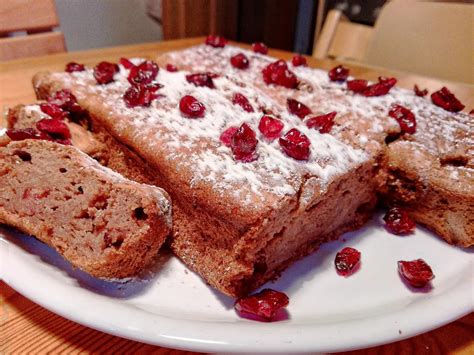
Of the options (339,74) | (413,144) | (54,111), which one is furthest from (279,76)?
(54,111)

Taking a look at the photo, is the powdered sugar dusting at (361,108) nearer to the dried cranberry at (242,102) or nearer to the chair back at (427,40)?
the dried cranberry at (242,102)

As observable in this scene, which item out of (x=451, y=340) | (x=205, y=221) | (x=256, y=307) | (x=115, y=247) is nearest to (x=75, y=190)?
(x=115, y=247)

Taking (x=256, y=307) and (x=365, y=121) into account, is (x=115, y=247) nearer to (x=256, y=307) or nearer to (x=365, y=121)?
(x=256, y=307)

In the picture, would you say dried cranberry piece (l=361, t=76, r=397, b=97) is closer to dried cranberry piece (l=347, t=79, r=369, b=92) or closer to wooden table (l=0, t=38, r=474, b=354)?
dried cranberry piece (l=347, t=79, r=369, b=92)

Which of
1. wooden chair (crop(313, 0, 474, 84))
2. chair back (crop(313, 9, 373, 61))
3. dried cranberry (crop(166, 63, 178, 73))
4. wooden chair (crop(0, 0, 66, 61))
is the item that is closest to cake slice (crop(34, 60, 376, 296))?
dried cranberry (crop(166, 63, 178, 73))

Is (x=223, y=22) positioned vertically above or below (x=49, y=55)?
below

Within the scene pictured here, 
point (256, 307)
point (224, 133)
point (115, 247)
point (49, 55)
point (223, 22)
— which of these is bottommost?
point (223, 22)

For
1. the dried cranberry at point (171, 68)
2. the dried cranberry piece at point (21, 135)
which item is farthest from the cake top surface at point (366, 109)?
the dried cranberry piece at point (21, 135)
